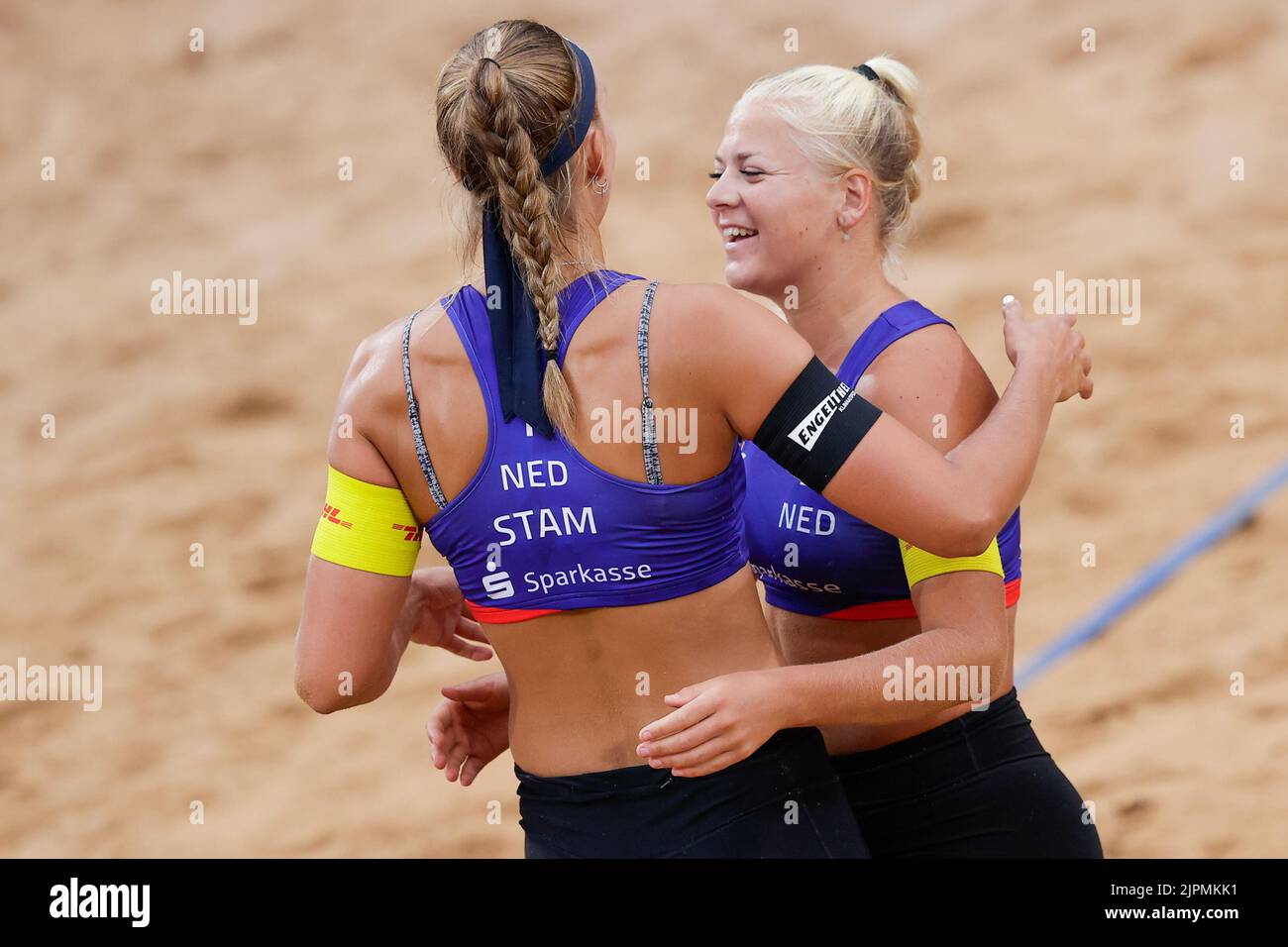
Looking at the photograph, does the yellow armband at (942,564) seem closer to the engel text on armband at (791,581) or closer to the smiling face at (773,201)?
the engel text on armband at (791,581)

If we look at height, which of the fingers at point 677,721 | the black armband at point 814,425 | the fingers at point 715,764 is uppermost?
the black armband at point 814,425

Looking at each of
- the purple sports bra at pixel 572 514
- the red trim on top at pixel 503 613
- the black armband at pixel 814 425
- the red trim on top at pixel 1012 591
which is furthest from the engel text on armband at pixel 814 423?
the red trim on top at pixel 1012 591

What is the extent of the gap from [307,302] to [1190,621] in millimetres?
4789

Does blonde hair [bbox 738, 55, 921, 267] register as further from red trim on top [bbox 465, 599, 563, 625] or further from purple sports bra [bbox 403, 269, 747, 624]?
red trim on top [bbox 465, 599, 563, 625]

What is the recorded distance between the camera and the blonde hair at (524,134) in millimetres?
1881

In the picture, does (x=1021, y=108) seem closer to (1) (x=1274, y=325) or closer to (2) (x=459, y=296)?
(1) (x=1274, y=325)

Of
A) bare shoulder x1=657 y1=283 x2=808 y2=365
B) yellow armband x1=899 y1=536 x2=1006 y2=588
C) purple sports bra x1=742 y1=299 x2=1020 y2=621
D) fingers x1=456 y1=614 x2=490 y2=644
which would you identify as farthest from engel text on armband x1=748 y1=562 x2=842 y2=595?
bare shoulder x1=657 y1=283 x2=808 y2=365

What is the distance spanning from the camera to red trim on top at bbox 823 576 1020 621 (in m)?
2.36

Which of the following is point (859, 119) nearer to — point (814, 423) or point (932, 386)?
point (932, 386)

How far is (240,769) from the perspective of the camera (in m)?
5.34

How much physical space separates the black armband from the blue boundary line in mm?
3531

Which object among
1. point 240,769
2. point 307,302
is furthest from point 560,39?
point 307,302

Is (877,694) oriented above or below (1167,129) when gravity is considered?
below

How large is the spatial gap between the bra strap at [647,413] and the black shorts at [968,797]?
30.1 inches
